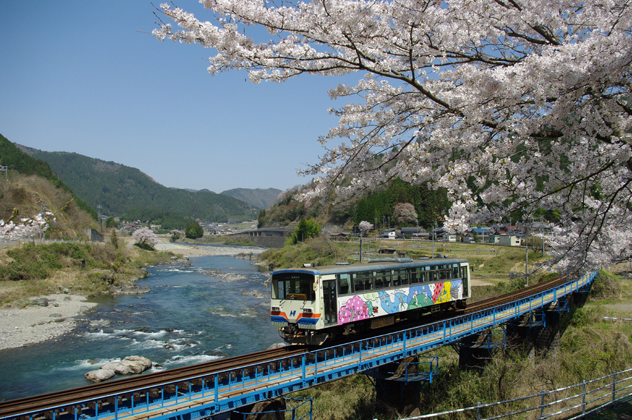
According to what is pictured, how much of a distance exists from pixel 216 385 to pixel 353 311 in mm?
5465

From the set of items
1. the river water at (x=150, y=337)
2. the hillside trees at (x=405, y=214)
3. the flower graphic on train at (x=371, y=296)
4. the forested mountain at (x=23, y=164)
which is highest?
the forested mountain at (x=23, y=164)

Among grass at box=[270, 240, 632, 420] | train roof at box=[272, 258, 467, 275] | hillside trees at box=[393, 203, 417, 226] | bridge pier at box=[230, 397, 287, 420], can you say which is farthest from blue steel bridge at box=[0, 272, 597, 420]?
hillside trees at box=[393, 203, 417, 226]

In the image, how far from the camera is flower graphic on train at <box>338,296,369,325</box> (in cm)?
1262

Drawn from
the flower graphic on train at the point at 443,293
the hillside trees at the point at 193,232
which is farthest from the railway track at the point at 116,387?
the hillside trees at the point at 193,232

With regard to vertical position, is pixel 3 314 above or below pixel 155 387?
below

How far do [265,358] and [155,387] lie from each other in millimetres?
3868

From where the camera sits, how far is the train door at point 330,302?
12.2 metres

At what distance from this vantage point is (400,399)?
47.3 ft

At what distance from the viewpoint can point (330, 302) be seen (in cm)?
1230

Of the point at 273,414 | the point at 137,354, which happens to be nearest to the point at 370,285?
the point at 273,414

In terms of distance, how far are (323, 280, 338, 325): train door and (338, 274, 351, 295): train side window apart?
27 cm

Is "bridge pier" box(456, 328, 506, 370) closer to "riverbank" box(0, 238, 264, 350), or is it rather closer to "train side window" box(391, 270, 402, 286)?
"train side window" box(391, 270, 402, 286)

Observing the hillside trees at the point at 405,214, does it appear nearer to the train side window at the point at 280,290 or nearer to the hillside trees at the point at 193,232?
the train side window at the point at 280,290

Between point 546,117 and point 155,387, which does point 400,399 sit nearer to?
point 155,387
